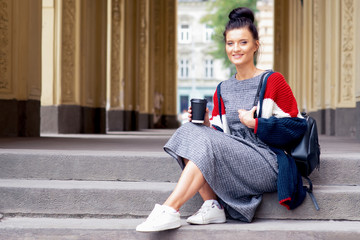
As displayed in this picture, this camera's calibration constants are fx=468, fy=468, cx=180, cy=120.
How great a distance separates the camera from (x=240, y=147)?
9.57 ft

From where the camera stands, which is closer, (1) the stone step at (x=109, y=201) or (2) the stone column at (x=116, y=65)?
(1) the stone step at (x=109, y=201)

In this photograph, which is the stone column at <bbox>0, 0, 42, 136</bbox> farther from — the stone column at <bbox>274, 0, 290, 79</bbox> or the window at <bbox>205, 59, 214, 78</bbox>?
the window at <bbox>205, 59, 214, 78</bbox>

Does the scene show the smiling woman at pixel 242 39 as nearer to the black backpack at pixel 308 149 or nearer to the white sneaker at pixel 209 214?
the black backpack at pixel 308 149

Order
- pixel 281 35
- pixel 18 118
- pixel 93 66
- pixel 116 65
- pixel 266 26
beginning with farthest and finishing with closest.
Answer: pixel 266 26 → pixel 281 35 → pixel 116 65 → pixel 93 66 → pixel 18 118

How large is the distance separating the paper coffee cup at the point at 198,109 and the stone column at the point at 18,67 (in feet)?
14.2

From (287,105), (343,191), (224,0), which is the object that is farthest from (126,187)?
(224,0)

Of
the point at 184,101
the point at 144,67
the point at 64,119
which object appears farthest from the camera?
the point at 184,101

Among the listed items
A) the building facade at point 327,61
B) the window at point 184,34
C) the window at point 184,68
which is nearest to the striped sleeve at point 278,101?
the building facade at point 327,61

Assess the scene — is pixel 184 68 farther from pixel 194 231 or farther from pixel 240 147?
pixel 194 231

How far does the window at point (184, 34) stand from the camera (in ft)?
142

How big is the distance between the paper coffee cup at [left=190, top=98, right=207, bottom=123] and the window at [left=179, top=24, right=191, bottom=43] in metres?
41.0

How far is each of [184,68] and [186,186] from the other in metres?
→ 40.8

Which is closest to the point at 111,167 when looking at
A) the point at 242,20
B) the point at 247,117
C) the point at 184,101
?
the point at 247,117

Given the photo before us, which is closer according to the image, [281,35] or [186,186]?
[186,186]
